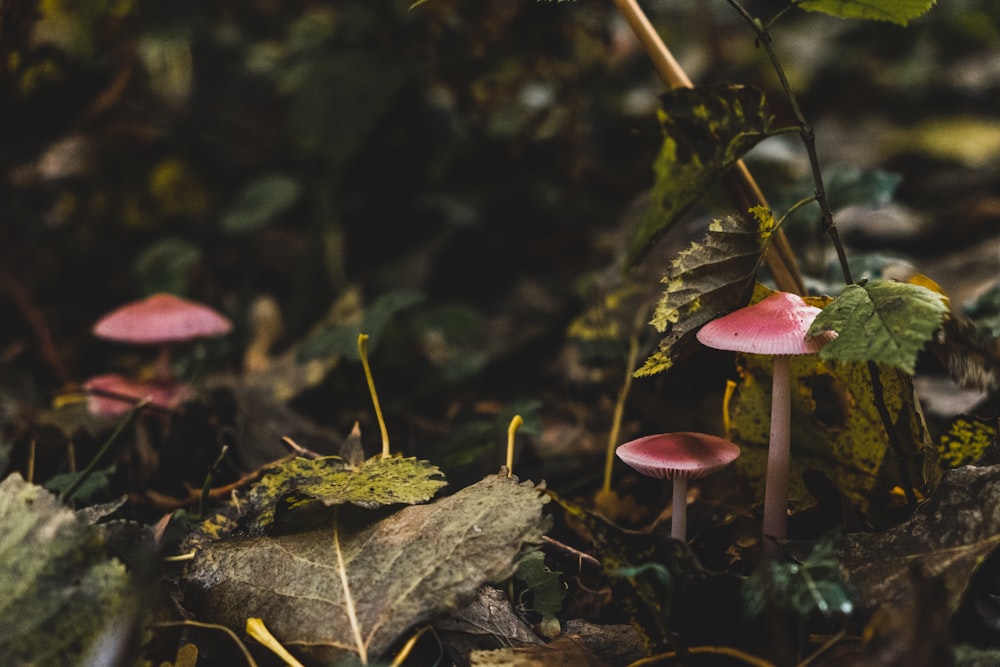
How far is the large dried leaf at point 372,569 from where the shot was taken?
0.90 m

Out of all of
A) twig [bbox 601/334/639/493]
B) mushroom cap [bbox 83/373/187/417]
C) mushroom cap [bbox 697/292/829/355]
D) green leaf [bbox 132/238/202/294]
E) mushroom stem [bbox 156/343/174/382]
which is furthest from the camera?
green leaf [bbox 132/238/202/294]

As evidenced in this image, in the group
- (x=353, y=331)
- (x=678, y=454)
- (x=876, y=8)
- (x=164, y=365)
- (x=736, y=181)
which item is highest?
(x=876, y=8)

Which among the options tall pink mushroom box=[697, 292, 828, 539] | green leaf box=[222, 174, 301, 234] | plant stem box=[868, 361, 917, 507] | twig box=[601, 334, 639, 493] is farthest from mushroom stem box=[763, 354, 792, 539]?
green leaf box=[222, 174, 301, 234]

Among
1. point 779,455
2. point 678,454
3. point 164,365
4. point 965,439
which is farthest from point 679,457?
point 164,365

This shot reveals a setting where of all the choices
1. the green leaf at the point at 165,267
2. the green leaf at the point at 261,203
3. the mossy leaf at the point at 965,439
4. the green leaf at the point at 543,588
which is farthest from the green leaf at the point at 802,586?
the green leaf at the point at 261,203

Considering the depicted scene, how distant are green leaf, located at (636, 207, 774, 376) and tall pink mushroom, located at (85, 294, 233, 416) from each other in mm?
1163

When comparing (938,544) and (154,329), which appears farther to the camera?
(154,329)

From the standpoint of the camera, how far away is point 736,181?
130 cm

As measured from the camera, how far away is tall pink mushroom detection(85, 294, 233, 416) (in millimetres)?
1726

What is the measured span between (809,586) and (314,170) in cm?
234

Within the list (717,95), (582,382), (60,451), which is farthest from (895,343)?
(60,451)

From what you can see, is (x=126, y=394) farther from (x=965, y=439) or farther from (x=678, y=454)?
(x=965, y=439)

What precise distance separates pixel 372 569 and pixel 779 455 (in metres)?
0.56

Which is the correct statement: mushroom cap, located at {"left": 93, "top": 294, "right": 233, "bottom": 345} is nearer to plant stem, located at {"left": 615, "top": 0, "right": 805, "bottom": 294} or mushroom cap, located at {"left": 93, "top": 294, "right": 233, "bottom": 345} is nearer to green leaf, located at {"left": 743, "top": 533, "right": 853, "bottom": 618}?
plant stem, located at {"left": 615, "top": 0, "right": 805, "bottom": 294}
